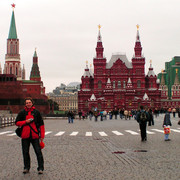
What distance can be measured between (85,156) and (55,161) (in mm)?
1253

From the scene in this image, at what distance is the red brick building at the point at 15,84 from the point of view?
7181 centimetres

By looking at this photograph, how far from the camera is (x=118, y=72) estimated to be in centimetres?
10569

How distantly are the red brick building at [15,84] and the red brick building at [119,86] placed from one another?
14375mm

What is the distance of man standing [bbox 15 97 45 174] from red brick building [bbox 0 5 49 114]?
62.7 m

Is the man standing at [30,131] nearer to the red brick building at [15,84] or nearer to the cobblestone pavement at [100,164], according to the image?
the cobblestone pavement at [100,164]

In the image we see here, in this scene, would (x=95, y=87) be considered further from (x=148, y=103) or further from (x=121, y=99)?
Result: (x=148, y=103)

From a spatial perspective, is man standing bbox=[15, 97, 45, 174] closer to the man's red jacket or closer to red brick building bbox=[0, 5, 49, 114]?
the man's red jacket

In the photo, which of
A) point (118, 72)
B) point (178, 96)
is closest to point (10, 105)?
point (118, 72)

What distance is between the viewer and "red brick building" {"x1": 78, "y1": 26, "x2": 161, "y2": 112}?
104 meters

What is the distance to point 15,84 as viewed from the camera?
74.8m

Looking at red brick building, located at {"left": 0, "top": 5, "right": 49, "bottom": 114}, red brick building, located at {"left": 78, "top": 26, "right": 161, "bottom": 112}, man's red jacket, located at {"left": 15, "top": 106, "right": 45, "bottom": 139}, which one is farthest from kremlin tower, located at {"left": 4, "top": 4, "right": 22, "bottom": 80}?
man's red jacket, located at {"left": 15, "top": 106, "right": 45, "bottom": 139}

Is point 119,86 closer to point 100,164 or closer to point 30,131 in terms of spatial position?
point 100,164

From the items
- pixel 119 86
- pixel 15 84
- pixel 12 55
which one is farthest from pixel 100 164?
pixel 12 55

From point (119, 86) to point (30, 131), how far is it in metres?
98.2
